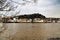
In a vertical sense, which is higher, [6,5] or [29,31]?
[6,5]

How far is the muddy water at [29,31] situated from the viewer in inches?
58.7

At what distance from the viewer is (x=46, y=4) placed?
1.55 metres

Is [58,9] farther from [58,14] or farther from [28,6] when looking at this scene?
[28,6]

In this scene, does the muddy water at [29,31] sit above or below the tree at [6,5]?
below

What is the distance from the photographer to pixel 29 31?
1514 mm

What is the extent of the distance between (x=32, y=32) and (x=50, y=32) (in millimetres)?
193

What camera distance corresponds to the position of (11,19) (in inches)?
60.4

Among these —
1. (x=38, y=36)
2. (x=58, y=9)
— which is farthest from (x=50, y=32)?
(x=58, y=9)

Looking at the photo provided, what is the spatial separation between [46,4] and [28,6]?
20 centimetres

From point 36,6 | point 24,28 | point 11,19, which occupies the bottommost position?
point 24,28

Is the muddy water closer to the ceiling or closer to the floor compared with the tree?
closer to the floor

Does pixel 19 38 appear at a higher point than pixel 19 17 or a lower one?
lower

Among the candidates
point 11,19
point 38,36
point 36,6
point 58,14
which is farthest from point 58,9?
point 11,19

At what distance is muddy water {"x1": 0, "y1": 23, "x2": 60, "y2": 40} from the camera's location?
1491 mm
